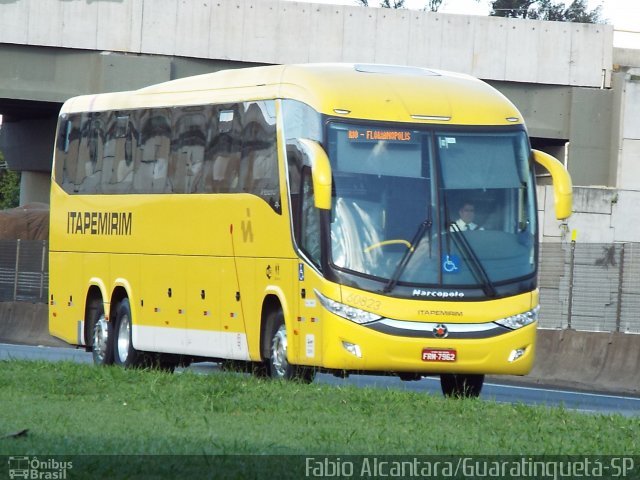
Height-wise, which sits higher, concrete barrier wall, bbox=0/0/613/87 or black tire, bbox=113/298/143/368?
concrete barrier wall, bbox=0/0/613/87

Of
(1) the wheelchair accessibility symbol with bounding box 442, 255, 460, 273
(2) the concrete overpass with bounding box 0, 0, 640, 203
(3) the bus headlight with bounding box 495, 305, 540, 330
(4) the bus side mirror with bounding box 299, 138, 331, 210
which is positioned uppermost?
(2) the concrete overpass with bounding box 0, 0, 640, 203

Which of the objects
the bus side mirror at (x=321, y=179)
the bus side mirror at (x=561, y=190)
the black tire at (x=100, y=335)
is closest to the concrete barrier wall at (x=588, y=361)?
the bus side mirror at (x=561, y=190)

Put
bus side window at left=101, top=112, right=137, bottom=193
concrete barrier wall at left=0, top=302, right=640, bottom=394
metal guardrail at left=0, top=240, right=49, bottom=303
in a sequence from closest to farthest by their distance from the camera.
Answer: bus side window at left=101, top=112, right=137, bottom=193 < concrete barrier wall at left=0, top=302, right=640, bottom=394 < metal guardrail at left=0, top=240, right=49, bottom=303

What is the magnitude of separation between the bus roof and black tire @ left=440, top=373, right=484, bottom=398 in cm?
305

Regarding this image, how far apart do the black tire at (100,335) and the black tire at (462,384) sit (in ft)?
20.0

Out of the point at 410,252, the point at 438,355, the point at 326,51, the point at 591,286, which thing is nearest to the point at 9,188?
the point at 326,51

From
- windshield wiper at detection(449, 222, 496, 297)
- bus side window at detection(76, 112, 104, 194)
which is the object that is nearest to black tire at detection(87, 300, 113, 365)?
bus side window at detection(76, 112, 104, 194)

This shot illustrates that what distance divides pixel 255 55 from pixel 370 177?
Result: 2084 cm

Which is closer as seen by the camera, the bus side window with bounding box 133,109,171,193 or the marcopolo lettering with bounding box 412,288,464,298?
the marcopolo lettering with bounding box 412,288,464,298

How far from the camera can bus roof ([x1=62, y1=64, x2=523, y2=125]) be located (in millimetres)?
18312

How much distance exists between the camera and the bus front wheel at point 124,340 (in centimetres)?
2278

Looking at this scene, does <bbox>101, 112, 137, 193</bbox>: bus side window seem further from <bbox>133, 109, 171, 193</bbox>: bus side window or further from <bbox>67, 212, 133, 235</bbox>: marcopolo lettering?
<bbox>67, 212, 133, 235</bbox>: marcopolo lettering

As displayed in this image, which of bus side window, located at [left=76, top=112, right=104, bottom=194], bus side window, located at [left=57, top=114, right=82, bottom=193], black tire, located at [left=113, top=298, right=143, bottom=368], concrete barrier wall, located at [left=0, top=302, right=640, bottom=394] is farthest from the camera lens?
bus side window, located at [left=57, top=114, right=82, bottom=193]

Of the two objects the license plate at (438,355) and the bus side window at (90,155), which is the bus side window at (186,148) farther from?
the license plate at (438,355)
